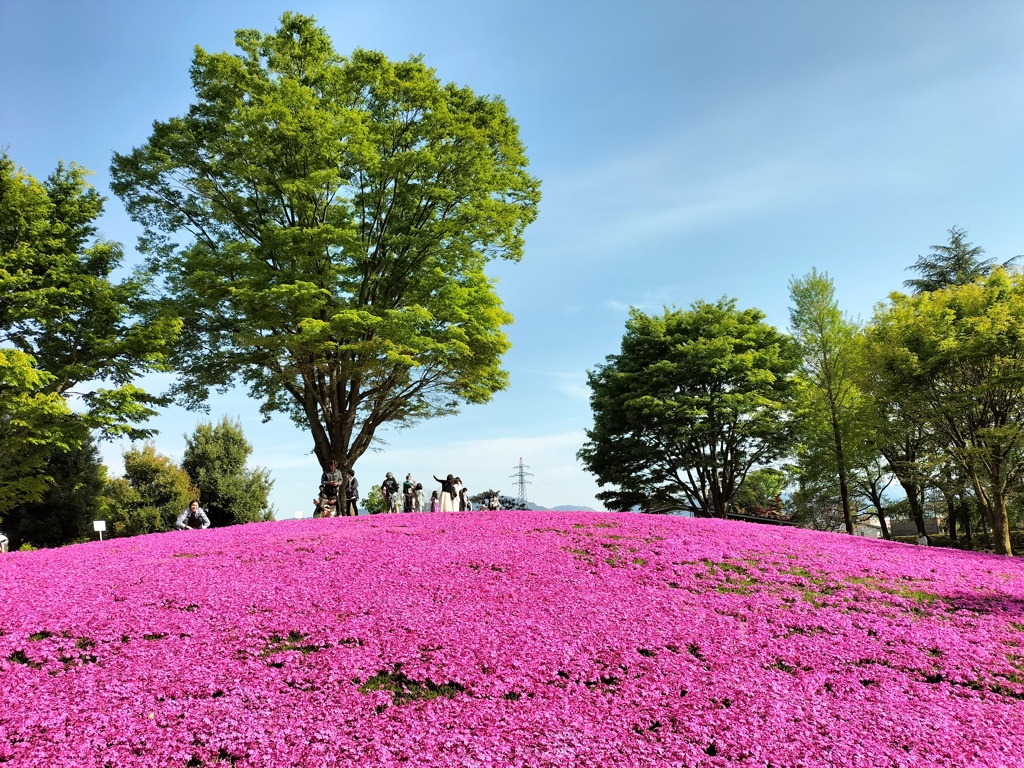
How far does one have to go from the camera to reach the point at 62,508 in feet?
87.2

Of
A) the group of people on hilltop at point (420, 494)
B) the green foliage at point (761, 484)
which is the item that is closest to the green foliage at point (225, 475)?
the group of people on hilltop at point (420, 494)

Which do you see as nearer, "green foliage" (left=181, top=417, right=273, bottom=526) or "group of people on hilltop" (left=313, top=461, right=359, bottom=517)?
"group of people on hilltop" (left=313, top=461, right=359, bottom=517)

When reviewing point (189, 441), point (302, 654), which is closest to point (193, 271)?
point (189, 441)

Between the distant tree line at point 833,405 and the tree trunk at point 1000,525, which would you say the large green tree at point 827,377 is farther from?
the tree trunk at point 1000,525

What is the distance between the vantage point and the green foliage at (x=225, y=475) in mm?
31828

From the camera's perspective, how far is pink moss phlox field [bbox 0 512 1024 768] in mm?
5012

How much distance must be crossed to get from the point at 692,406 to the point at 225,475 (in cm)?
2602

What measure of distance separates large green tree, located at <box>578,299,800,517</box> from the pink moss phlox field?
18513 mm

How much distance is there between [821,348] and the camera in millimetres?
28531

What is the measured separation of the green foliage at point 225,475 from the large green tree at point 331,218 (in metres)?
9.69

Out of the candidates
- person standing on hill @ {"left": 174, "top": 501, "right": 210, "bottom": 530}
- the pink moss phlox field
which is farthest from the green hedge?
person standing on hill @ {"left": 174, "top": 501, "right": 210, "bottom": 530}

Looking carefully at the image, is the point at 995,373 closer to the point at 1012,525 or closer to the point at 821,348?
the point at 821,348

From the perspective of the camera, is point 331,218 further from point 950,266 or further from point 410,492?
point 950,266

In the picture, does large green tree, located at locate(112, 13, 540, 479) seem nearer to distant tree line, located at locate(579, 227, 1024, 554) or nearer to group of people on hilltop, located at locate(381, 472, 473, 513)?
group of people on hilltop, located at locate(381, 472, 473, 513)
